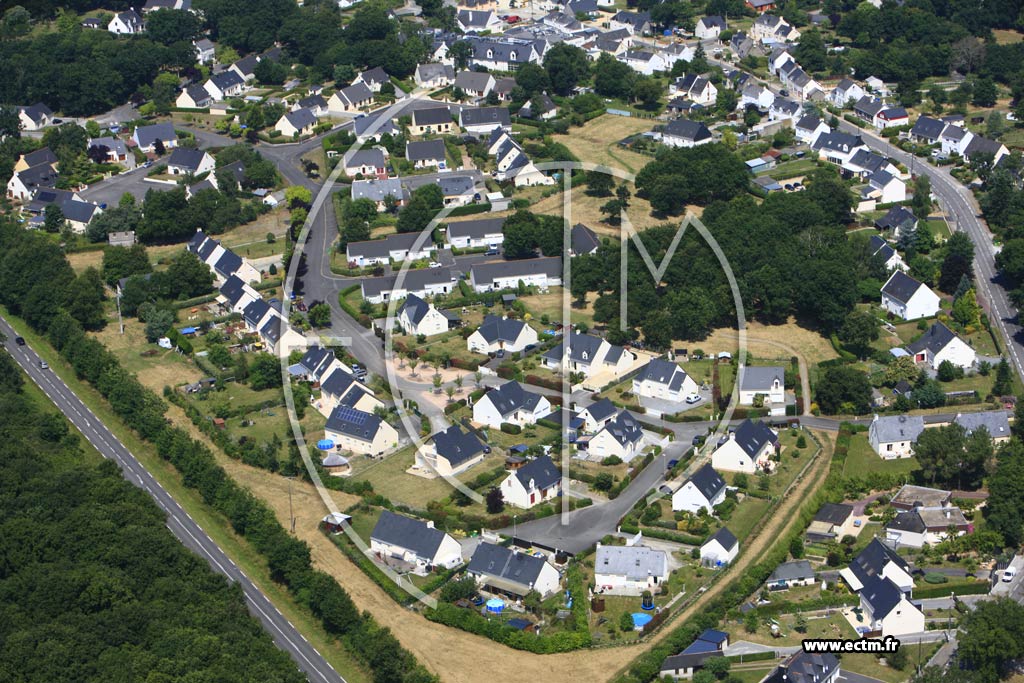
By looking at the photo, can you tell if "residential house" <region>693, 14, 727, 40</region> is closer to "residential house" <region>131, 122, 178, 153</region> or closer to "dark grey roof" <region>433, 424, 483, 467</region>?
"residential house" <region>131, 122, 178, 153</region>

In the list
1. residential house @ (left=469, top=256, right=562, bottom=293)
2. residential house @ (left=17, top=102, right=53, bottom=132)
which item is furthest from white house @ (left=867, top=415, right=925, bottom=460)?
residential house @ (left=17, top=102, right=53, bottom=132)

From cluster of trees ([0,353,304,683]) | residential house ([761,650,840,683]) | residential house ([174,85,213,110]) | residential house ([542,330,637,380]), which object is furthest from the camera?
residential house ([174,85,213,110])

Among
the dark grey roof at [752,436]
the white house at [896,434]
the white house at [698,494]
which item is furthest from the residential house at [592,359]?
the white house at [896,434]

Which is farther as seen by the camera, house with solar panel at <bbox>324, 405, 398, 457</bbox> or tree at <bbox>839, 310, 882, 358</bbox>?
tree at <bbox>839, 310, 882, 358</bbox>

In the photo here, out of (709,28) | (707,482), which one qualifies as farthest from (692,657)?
(709,28)

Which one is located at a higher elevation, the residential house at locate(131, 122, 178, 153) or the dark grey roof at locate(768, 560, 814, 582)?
the dark grey roof at locate(768, 560, 814, 582)

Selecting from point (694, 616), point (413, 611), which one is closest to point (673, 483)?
point (694, 616)
